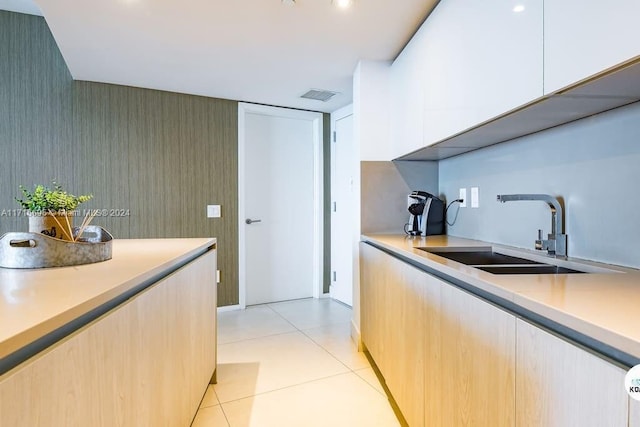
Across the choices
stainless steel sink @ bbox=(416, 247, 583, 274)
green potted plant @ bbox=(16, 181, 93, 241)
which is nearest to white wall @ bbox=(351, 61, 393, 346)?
stainless steel sink @ bbox=(416, 247, 583, 274)

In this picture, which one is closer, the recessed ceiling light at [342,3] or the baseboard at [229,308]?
the recessed ceiling light at [342,3]

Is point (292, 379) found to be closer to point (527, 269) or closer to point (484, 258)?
point (484, 258)

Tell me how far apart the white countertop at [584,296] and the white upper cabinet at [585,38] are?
0.55 m

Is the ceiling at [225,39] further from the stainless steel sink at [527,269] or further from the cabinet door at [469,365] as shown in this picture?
the cabinet door at [469,365]

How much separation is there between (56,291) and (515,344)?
3.46 ft

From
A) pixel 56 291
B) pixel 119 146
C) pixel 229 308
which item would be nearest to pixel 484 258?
pixel 56 291

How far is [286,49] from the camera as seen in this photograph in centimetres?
246

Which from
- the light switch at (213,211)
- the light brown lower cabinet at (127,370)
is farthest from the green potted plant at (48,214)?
the light switch at (213,211)

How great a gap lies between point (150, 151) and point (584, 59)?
131 inches

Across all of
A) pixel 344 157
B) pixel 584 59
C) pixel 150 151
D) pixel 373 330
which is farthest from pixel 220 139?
pixel 584 59

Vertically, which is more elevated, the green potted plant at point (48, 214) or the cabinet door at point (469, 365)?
the green potted plant at point (48, 214)

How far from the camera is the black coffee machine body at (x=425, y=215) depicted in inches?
95.3

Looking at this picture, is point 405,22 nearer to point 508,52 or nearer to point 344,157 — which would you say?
point 508,52

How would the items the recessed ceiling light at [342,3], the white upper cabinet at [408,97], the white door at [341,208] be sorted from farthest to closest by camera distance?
the white door at [341,208], the white upper cabinet at [408,97], the recessed ceiling light at [342,3]
